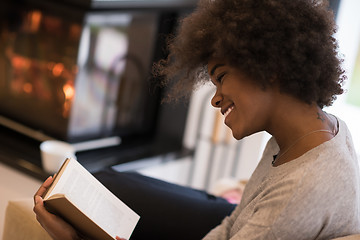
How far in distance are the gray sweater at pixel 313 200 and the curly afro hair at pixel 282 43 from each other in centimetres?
13

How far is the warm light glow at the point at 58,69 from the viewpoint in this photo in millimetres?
2464

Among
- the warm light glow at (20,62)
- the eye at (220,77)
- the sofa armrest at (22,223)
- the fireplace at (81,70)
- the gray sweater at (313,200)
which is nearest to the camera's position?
the gray sweater at (313,200)

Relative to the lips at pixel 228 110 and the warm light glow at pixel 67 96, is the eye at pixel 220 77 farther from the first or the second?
the warm light glow at pixel 67 96

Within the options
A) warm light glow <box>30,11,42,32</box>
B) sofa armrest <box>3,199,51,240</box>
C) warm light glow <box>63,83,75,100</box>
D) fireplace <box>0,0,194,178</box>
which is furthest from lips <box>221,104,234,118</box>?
warm light glow <box>30,11,42,32</box>

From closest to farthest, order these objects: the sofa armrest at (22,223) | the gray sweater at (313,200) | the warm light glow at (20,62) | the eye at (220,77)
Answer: the gray sweater at (313,200)
the eye at (220,77)
the sofa armrest at (22,223)
the warm light glow at (20,62)

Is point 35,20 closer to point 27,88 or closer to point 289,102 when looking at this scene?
point 27,88

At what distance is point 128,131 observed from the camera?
2775 mm

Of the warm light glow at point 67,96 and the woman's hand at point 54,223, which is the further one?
the warm light glow at point 67,96

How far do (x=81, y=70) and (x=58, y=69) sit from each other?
0.43 feet

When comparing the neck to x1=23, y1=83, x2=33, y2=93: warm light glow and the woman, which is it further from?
x1=23, y1=83, x2=33, y2=93: warm light glow

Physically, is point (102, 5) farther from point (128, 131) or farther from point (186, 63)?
point (186, 63)

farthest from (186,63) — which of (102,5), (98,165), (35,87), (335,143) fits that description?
(35,87)

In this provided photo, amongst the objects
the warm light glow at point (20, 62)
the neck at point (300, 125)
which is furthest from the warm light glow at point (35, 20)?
the neck at point (300, 125)

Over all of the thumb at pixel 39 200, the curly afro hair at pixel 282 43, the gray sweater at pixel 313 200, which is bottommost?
the thumb at pixel 39 200
